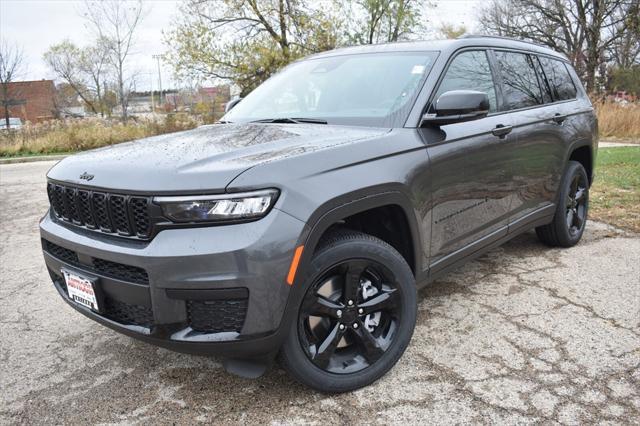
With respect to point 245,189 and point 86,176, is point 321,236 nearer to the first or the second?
point 245,189

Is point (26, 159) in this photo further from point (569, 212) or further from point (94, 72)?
point (94, 72)

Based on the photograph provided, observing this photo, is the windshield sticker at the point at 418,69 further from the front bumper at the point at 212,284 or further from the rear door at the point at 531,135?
the front bumper at the point at 212,284

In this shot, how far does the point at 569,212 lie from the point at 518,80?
142 cm

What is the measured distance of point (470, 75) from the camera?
11.0ft

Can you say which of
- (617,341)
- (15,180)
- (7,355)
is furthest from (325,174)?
(15,180)

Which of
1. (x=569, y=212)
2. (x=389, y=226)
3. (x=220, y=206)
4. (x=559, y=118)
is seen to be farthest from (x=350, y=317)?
(x=569, y=212)

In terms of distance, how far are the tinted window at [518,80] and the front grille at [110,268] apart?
106 inches

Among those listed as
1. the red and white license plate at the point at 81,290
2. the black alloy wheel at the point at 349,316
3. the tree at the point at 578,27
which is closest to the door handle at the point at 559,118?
the black alloy wheel at the point at 349,316

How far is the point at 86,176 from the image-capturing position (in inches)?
93.9

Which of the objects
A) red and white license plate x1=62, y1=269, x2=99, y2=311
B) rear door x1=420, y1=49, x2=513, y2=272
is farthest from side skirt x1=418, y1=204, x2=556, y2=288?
red and white license plate x1=62, y1=269, x2=99, y2=311

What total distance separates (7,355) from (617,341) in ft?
11.4

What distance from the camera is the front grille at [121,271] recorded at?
2.13m

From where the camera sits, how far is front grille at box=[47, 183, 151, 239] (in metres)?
2.15

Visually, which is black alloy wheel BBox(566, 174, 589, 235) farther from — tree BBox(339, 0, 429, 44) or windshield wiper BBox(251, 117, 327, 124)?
tree BBox(339, 0, 429, 44)
